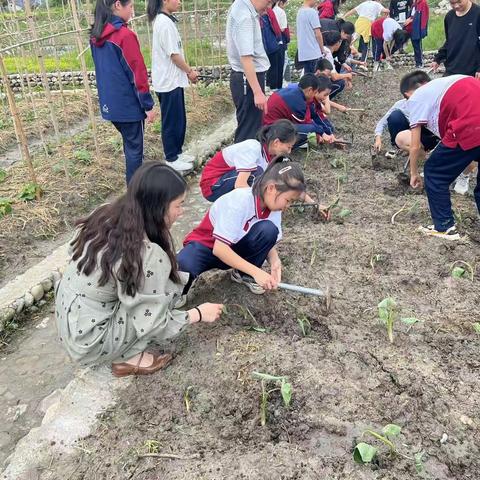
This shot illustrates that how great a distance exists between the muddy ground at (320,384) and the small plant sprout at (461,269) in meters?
0.05

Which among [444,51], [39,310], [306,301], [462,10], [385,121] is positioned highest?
[462,10]

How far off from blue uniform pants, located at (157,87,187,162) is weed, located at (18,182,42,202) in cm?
133

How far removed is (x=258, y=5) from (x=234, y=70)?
66 cm

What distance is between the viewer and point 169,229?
2.47m

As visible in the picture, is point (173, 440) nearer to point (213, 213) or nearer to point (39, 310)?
point (213, 213)

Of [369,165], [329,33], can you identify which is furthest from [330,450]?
[329,33]

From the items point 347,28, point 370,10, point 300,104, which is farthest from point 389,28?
point 300,104

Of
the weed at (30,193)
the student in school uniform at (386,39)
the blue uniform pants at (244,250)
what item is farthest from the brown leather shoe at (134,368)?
the student in school uniform at (386,39)

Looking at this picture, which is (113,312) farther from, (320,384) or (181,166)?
(181,166)

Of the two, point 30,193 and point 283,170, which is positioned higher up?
point 283,170

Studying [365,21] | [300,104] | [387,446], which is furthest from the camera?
[365,21]

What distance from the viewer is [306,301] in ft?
9.99

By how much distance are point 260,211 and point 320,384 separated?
0.97 meters

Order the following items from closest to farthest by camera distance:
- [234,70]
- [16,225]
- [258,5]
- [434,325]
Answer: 1. [434,325]
2. [16,225]
3. [258,5]
4. [234,70]
